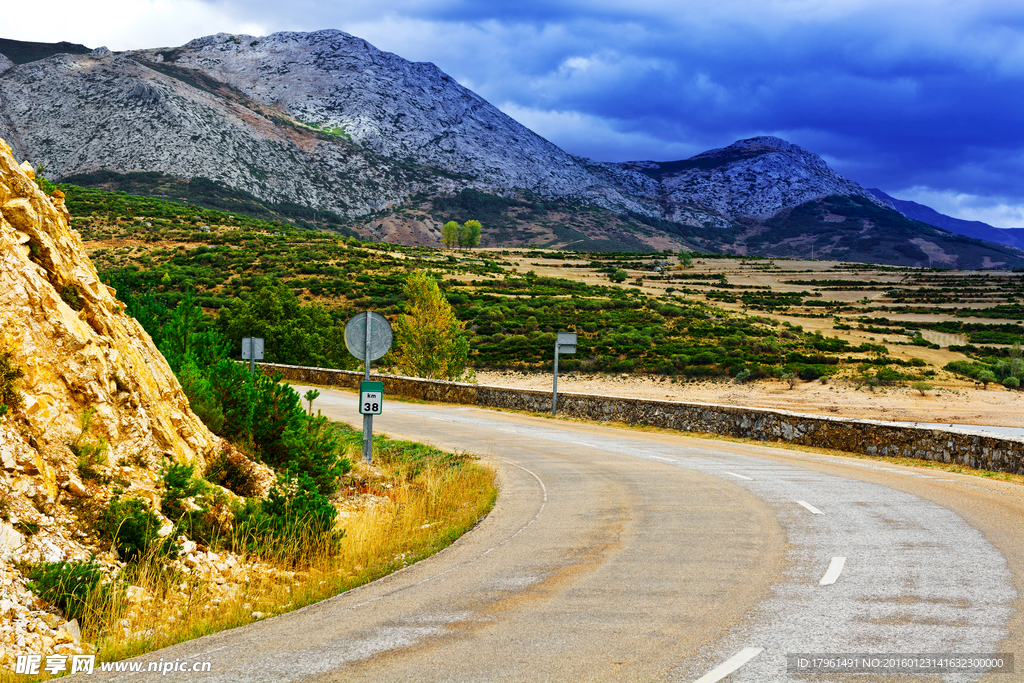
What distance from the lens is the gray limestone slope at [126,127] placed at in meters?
167

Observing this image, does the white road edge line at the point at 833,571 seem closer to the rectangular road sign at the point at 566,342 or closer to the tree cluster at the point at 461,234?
the rectangular road sign at the point at 566,342

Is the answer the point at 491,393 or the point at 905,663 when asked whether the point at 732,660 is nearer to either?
the point at 905,663

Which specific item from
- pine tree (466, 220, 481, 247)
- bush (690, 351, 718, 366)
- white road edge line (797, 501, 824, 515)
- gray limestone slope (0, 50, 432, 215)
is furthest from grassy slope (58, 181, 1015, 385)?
pine tree (466, 220, 481, 247)

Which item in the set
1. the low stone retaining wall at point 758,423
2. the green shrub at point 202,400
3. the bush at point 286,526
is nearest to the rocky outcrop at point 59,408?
the green shrub at point 202,400

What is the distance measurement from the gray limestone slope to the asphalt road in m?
178

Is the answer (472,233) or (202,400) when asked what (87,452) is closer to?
(202,400)

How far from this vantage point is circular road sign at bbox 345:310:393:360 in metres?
12.6

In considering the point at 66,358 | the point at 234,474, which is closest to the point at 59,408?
the point at 66,358

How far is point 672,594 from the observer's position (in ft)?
20.8

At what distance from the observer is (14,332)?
310 inches

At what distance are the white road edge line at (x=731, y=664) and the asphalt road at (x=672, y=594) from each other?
0.02 metres

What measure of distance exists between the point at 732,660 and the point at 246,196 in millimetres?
182134

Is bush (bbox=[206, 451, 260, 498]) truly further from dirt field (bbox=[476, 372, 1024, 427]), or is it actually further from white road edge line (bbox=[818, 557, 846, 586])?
dirt field (bbox=[476, 372, 1024, 427])

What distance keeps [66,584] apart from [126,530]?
1105 mm
